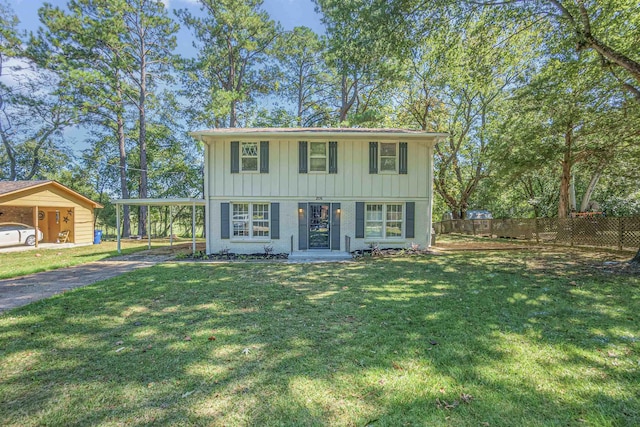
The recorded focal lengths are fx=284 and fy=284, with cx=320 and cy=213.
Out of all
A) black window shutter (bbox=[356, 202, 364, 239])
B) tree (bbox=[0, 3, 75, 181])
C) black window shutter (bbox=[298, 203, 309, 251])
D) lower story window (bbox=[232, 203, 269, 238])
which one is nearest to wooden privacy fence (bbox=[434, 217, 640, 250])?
black window shutter (bbox=[356, 202, 364, 239])

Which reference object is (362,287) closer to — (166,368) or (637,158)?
(166,368)

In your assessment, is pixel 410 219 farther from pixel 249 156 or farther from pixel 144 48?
pixel 144 48

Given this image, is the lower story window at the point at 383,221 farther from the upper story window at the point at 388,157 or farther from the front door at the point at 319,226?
the front door at the point at 319,226

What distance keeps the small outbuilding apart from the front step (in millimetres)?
13245

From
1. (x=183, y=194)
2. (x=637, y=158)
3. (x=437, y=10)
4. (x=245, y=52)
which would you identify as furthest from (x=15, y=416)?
(x=183, y=194)

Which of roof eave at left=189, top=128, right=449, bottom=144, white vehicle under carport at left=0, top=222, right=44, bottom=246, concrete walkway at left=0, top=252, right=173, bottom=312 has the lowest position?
concrete walkway at left=0, top=252, right=173, bottom=312

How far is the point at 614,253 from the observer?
9602 millimetres

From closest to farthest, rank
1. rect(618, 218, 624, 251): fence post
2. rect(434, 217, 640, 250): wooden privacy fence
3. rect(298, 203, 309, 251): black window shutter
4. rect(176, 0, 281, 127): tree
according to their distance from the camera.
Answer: rect(434, 217, 640, 250): wooden privacy fence < rect(618, 218, 624, 251): fence post < rect(298, 203, 309, 251): black window shutter < rect(176, 0, 281, 127): tree

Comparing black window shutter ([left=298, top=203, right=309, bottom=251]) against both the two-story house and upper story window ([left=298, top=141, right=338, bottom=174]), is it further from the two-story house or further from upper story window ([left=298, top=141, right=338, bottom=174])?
upper story window ([left=298, top=141, right=338, bottom=174])

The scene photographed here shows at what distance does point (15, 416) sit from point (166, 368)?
1.02 metres

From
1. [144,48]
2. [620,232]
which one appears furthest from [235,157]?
[144,48]

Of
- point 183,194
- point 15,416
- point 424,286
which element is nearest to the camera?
point 15,416

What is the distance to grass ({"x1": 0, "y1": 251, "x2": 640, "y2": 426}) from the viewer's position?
218 cm

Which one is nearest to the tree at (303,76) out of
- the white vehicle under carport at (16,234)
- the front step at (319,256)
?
the front step at (319,256)
